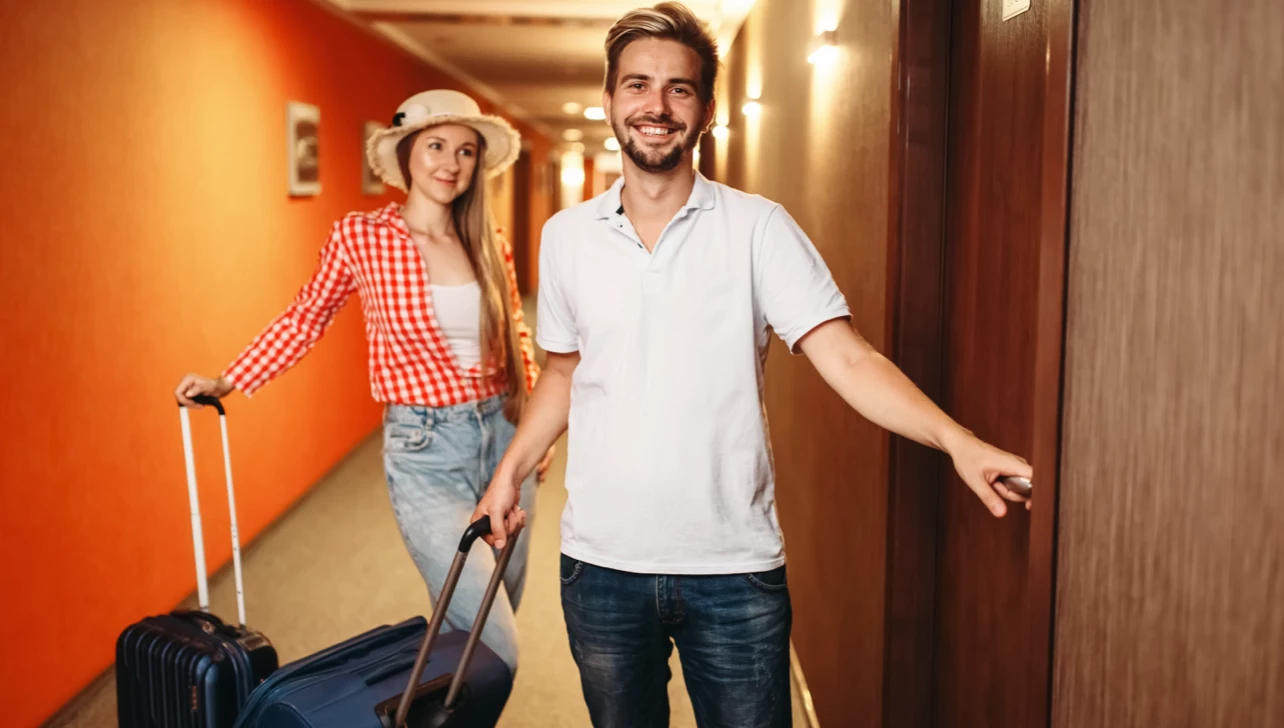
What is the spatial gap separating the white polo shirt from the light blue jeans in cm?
79

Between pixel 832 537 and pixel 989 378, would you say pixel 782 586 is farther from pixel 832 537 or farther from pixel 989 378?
pixel 832 537

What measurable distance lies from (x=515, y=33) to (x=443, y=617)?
6572 millimetres

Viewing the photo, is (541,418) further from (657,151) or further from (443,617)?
(657,151)

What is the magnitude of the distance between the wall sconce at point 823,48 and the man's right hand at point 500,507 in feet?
4.79

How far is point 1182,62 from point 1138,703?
60 cm

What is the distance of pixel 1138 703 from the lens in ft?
3.39

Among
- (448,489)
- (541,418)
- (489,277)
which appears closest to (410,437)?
(448,489)

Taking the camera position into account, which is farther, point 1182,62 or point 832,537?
point 832,537

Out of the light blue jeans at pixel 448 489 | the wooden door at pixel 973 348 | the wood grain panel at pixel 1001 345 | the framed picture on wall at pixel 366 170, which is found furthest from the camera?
the framed picture on wall at pixel 366 170

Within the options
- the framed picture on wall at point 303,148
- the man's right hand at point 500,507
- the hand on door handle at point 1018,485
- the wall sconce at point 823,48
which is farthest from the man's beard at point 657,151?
the framed picture on wall at point 303,148

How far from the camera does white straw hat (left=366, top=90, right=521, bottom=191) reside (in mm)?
2787

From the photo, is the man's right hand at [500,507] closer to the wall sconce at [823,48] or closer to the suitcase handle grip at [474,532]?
the suitcase handle grip at [474,532]

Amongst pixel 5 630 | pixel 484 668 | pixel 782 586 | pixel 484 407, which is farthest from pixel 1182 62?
pixel 5 630

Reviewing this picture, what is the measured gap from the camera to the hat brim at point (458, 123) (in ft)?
9.16
